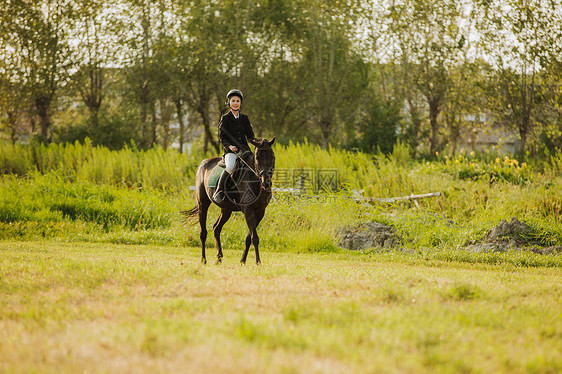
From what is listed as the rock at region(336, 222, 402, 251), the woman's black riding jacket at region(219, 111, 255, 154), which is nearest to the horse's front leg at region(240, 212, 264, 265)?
the woman's black riding jacket at region(219, 111, 255, 154)

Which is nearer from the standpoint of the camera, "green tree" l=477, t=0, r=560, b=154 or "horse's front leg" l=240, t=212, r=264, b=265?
"horse's front leg" l=240, t=212, r=264, b=265

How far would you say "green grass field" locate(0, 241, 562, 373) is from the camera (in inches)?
144

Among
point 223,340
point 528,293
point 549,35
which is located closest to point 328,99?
point 549,35

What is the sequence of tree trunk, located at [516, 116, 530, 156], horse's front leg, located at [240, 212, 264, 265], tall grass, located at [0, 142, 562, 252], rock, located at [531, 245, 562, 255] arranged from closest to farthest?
1. horse's front leg, located at [240, 212, 264, 265]
2. rock, located at [531, 245, 562, 255]
3. tall grass, located at [0, 142, 562, 252]
4. tree trunk, located at [516, 116, 530, 156]

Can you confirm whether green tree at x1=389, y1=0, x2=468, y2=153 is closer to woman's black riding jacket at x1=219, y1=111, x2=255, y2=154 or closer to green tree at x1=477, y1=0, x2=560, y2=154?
green tree at x1=477, y1=0, x2=560, y2=154

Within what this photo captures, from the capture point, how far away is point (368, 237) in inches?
483

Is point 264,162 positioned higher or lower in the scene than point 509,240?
higher

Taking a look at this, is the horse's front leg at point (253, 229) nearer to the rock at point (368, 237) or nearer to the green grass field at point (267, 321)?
the green grass field at point (267, 321)

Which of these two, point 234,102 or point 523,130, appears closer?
point 234,102

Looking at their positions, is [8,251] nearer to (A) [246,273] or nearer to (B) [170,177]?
(A) [246,273]

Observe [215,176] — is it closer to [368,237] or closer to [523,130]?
[368,237]

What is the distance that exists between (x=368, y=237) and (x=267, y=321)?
318 inches

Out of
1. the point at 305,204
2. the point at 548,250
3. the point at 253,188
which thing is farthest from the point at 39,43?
the point at 548,250

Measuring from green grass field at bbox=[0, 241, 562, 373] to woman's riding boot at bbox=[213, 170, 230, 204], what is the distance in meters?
2.02
